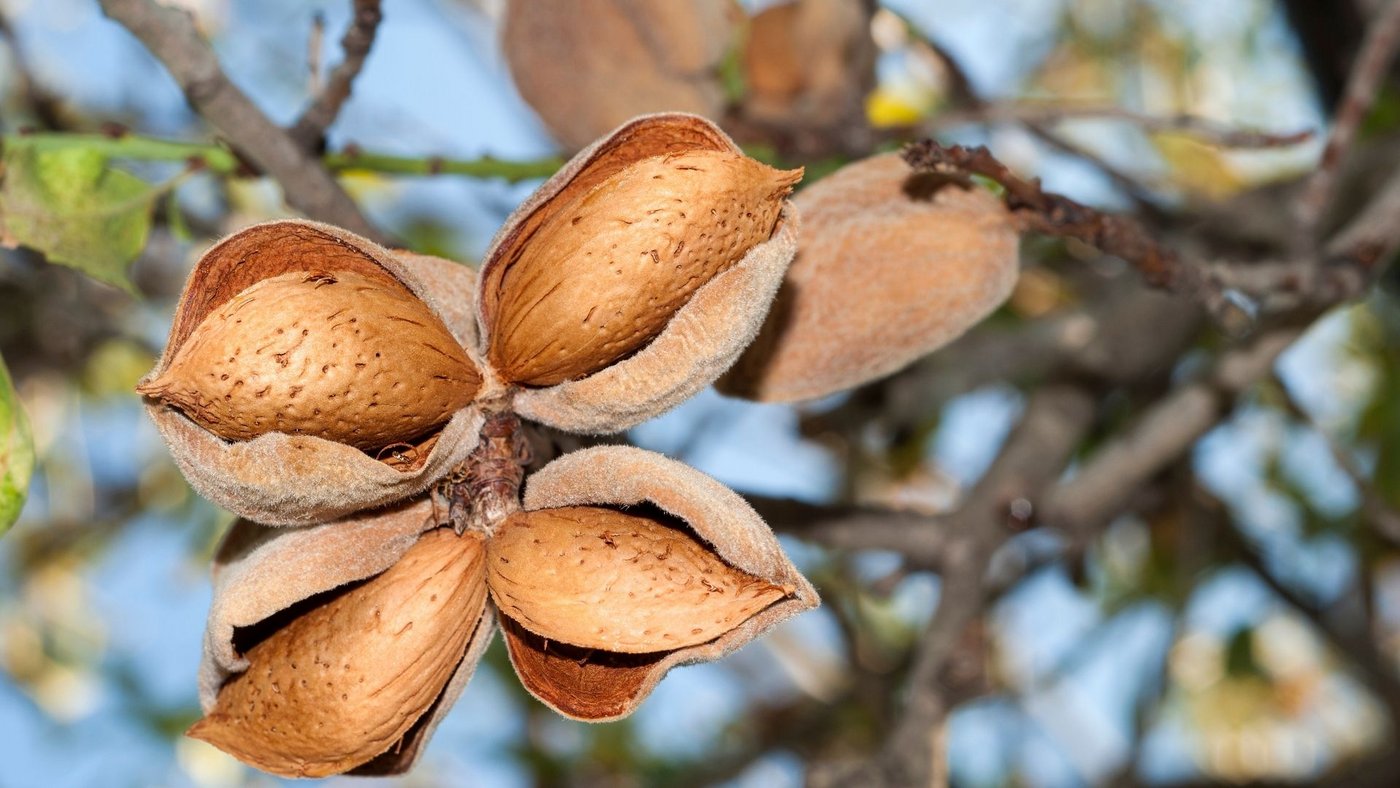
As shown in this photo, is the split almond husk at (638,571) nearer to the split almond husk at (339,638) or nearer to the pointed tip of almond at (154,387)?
the split almond husk at (339,638)

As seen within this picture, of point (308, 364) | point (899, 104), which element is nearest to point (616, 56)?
point (308, 364)

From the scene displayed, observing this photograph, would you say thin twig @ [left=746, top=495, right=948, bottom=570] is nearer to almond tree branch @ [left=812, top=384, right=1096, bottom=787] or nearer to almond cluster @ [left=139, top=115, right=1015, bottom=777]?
almond tree branch @ [left=812, top=384, right=1096, bottom=787]

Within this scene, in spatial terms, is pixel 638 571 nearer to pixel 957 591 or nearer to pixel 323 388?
pixel 323 388

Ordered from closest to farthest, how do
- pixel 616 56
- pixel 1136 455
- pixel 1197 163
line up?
pixel 616 56, pixel 1136 455, pixel 1197 163

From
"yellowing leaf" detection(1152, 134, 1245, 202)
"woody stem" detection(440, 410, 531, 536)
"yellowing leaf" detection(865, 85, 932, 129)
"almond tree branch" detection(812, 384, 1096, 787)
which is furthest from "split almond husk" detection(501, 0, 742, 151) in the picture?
"yellowing leaf" detection(1152, 134, 1245, 202)

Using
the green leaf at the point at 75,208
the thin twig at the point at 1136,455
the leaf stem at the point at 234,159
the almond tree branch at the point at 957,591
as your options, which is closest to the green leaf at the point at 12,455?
the green leaf at the point at 75,208

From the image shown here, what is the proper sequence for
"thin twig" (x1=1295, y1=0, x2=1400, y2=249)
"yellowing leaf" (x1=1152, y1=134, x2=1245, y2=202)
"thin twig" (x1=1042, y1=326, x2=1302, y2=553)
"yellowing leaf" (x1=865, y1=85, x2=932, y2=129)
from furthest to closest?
1. "yellowing leaf" (x1=1152, y1=134, x2=1245, y2=202)
2. "yellowing leaf" (x1=865, y1=85, x2=932, y2=129)
3. "thin twig" (x1=1042, y1=326, x2=1302, y2=553)
4. "thin twig" (x1=1295, y1=0, x2=1400, y2=249)
